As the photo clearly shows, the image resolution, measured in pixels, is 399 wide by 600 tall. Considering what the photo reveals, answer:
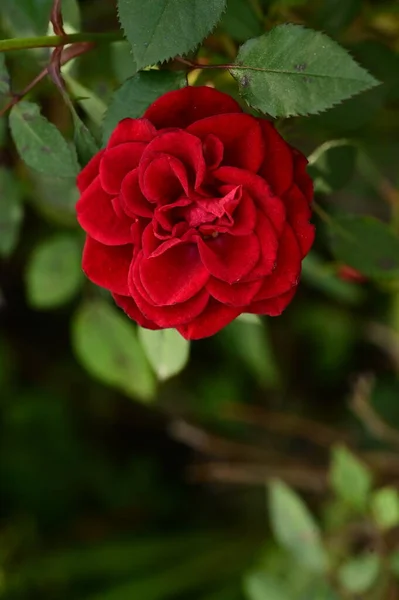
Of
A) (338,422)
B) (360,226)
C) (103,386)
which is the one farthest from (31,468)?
(360,226)

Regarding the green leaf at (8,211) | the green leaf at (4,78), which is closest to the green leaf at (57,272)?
the green leaf at (8,211)

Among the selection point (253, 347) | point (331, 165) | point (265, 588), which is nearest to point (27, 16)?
point (331, 165)

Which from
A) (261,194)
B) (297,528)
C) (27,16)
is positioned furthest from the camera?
(297,528)

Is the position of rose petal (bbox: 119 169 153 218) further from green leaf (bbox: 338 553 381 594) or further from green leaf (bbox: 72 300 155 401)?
green leaf (bbox: 338 553 381 594)

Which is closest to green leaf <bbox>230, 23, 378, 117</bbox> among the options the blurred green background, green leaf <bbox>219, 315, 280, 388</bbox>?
the blurred green background

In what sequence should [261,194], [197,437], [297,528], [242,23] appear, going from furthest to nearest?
[197,437], [297,528], [242,23], [261,194]

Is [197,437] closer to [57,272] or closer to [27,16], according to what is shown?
[57,272]
